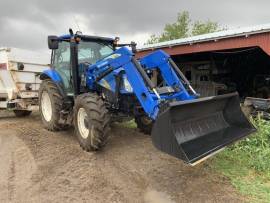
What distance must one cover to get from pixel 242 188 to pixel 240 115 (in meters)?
1.60

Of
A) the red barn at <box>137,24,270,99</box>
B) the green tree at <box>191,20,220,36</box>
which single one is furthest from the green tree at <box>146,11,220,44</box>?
the red barn at <box>137,24,270,99</box>

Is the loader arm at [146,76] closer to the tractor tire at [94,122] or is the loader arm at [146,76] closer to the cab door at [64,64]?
the tractor tire at [94,122]

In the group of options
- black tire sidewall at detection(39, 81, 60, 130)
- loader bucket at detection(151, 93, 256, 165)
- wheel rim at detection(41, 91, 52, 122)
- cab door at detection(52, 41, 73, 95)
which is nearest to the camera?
loader bucket at detection(151, 93, 256, 165)

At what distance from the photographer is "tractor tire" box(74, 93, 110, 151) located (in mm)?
5828

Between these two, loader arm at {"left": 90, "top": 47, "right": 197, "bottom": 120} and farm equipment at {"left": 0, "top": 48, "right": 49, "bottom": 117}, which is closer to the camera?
loader arm at {"left": 90, "top": 47, "right": 197, "bottom": 120}

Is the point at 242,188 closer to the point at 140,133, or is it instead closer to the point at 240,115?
the point at 240,115

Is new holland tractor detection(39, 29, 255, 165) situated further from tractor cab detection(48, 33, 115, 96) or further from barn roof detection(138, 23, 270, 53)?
barn roof detection(138, 23, 270, 53)

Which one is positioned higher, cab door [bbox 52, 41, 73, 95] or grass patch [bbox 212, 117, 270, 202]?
cab door [bbox 52, 41, 73, 95]

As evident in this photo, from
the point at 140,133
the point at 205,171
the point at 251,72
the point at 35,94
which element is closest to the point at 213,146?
the point at 205,171

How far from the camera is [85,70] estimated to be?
7047 millimetres

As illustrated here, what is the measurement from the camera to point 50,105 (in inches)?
309

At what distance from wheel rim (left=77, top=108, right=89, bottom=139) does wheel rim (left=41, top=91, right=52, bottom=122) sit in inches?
70.3

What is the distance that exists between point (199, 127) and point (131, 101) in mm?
1710

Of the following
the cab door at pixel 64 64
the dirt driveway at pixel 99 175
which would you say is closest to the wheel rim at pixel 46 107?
the cab door at pixel 64 64
